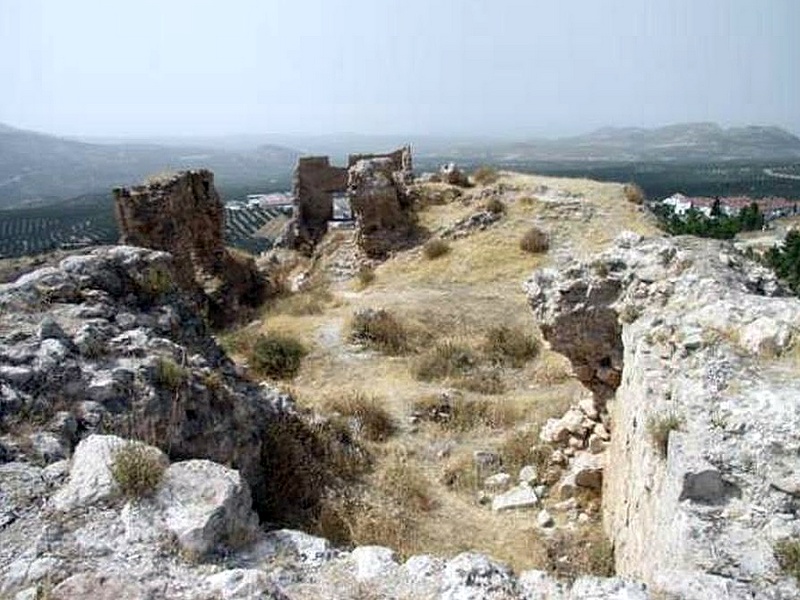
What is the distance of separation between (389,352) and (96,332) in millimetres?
6564

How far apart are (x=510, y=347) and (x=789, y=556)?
8302 mm

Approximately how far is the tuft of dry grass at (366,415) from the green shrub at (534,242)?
865 centimetres

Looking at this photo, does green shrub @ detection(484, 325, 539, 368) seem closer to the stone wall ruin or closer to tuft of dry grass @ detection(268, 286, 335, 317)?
tuft of dry grass @ detection(268, 286, 335, 317)

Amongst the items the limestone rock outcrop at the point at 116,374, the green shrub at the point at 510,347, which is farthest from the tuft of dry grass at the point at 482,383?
the limestone rock outcrop at the point at 116,374

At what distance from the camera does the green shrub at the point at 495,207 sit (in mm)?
19062

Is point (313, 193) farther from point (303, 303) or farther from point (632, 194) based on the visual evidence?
point (632, 194)

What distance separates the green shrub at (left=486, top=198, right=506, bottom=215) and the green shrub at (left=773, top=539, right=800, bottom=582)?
15.7 metres

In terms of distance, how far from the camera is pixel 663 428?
16.0ft

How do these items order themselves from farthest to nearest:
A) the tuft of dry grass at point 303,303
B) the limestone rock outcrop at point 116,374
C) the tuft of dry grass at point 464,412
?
the tuft of dry grass at point 303,303
the tuft of dry grass at point 464,412
the limestone rock outcrop at point 116,374

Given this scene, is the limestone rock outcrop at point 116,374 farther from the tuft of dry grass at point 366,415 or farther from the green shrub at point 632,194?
the green shrub at point 632,194

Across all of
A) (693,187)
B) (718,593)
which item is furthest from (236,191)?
(718,593)

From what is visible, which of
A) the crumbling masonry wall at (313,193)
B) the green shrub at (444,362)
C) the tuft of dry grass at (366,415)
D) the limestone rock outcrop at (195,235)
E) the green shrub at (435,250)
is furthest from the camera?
the crumbling masonry wall at (313,193)

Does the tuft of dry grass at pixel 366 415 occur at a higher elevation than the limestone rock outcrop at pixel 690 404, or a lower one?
lower

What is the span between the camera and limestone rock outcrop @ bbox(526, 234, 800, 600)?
3.89 metres
